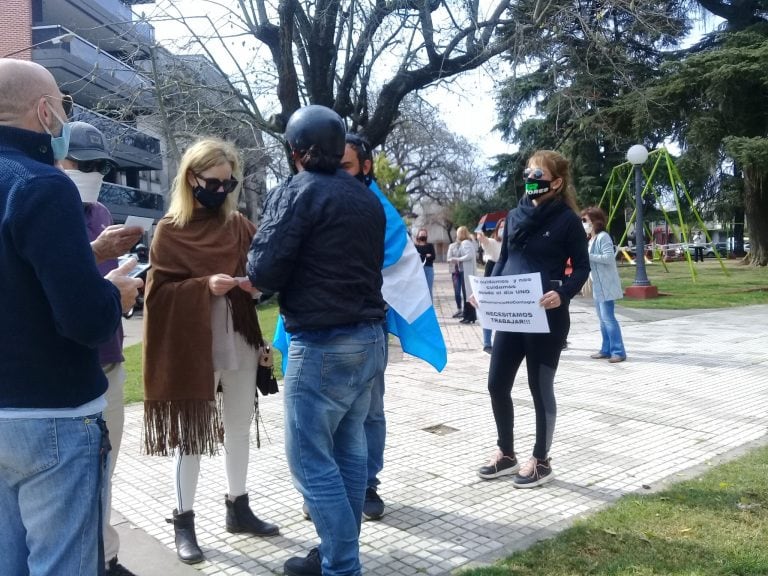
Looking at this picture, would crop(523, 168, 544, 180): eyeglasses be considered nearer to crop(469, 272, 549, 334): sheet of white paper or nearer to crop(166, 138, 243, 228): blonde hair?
crop(469, 272, 549, 334): sheet of white paper

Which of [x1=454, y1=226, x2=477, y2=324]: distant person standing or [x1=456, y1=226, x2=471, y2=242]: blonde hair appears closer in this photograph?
[x1=454, y1=226, x2=477, y2=324]: distant person standing

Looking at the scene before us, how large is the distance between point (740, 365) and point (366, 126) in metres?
7.96

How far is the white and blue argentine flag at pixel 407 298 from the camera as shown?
3826mm

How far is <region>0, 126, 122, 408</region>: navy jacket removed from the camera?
180cm

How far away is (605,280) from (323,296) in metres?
6.54

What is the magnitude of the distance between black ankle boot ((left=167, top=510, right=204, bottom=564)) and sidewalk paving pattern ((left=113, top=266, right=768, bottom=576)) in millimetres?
53

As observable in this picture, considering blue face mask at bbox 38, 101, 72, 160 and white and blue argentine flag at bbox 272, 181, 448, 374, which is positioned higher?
blue face mask at bbox 38, 101, 72, 160

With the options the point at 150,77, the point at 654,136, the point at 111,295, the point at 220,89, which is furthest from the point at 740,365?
the point at 654,136

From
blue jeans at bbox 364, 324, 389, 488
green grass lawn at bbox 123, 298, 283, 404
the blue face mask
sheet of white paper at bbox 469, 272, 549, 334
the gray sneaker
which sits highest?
the blue face mask

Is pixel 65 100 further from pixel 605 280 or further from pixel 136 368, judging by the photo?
pixel 136 368

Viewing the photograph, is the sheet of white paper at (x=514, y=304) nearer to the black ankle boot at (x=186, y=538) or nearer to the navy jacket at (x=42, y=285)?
the black ankle boot at (x=186, y=538)

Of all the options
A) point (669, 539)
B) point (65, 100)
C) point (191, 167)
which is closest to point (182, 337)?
point (191, 167)

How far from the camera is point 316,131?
2.83 m

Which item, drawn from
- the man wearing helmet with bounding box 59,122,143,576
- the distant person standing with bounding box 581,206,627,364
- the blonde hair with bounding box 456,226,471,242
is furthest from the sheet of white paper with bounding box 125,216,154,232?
the blonde hair with bounding box 456,226,471,242
